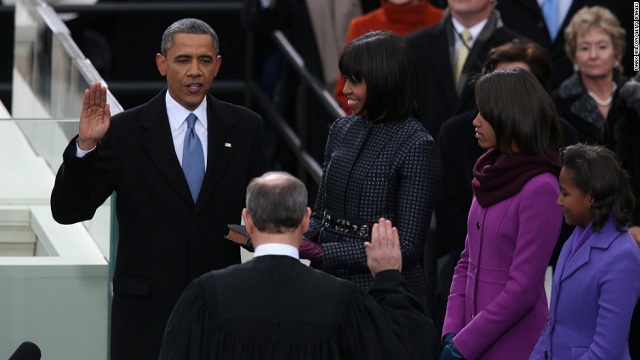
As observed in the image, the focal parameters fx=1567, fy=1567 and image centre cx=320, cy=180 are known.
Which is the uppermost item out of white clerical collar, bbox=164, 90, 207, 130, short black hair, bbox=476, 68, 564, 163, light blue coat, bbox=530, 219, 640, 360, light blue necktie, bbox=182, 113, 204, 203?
short black hair, bbox=476, 68, 564, 163

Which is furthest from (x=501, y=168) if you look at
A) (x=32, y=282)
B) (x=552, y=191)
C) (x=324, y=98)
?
(x=324, y=98)

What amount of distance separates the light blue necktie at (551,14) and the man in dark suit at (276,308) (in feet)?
13.8

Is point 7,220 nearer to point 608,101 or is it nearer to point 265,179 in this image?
point 265,179

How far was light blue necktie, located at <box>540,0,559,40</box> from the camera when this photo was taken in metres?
8.26

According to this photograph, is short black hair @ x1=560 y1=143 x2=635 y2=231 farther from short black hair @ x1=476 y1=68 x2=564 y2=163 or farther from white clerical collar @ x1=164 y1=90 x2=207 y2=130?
white clerical collar @ x1=164 y1=90 x2=207 y2=130

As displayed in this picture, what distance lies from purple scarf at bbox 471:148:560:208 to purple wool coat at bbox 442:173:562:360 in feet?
0.07

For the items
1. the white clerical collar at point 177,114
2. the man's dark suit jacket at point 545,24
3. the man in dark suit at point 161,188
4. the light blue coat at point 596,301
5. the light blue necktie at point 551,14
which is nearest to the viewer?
the light blue coat at point 596,301

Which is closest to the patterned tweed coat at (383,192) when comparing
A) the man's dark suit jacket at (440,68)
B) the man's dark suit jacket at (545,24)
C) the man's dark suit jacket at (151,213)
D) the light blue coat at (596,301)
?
the man's dark suit jacket at (151,213)

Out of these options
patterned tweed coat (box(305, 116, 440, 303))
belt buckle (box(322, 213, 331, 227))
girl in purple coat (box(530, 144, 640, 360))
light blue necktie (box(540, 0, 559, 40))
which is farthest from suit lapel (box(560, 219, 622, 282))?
light blue necktie (box(540, 0, 559, 40))

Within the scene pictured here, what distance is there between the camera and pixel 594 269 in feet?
16.3

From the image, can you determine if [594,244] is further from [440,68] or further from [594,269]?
[440,68]

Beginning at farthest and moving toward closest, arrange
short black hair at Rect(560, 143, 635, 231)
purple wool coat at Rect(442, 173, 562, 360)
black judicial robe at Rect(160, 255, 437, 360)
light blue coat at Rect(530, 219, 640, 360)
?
purple wool coat at Rect(442, 173, 562, 360)
short black hair at Rect(560, 143, 635, 231)
light blue coat at Rect(530, 219, 640, 360)
black judicial robe at Rect(160, 255, 437, 360)

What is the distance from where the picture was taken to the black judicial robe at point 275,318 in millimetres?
4230

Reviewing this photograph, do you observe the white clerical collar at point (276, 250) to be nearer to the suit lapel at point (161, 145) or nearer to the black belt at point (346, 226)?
the black belt at point (346, 226)
